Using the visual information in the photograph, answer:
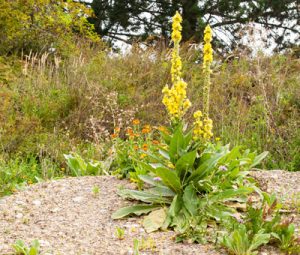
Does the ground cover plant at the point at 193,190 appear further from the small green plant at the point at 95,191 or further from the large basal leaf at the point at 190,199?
the small green plant at the point at 95,191

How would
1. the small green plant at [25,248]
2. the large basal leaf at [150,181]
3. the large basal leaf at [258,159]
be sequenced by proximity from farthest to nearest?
the large basal leaf at [258,159]
the large basal leaf at [150,181]
the small green plant at [25,248]

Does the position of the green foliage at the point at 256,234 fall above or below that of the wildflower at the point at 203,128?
below

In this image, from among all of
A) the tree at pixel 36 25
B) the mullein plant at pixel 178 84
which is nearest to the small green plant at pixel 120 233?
the mullein plant at pixel 178 84

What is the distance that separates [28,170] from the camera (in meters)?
6.07

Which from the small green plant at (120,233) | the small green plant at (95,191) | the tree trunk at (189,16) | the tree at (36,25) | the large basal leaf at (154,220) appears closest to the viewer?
the small green plant at (120,233)

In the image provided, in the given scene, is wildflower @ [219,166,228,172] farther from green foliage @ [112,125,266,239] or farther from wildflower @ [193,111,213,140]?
wildflower @ [193,111,213,140]

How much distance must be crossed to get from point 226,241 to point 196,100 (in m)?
4.63

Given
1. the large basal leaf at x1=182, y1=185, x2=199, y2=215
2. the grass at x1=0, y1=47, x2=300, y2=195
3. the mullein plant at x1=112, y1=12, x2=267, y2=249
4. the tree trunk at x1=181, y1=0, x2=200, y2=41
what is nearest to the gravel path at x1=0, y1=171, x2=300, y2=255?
the mullein plant at x1=112, y1=12, x2=267, y2=249

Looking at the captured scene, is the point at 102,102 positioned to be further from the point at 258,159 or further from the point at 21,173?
the point at 258,159

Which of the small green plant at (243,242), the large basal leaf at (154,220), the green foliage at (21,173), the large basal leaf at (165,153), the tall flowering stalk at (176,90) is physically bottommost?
the green foliage at (21,173)

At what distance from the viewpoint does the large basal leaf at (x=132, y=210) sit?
13.0ft

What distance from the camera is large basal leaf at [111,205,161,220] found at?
3976 mm

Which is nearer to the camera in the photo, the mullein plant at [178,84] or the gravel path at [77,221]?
the gravel path at [77,221]

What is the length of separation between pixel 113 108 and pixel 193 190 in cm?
403
